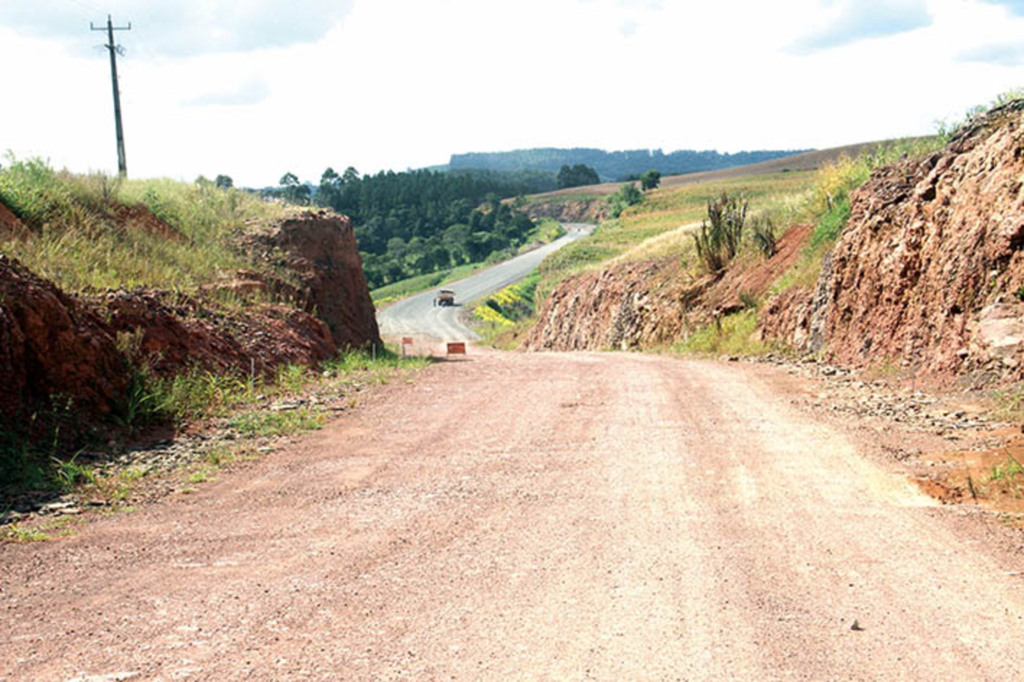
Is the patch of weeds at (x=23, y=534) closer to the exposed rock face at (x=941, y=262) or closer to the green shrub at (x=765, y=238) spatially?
the exposed rock face at (x=941, y=262)

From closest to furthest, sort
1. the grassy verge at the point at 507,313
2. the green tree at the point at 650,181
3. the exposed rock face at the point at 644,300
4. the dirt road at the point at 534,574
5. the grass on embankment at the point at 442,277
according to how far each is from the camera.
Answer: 1. the dirt road at the point at 534,574
2. the exposed rock face at the point at 644,300
3. the grassy verge at the point at 507,313
4. the grass on embankment at the point at 442,277
5. the green tree at the point at 650,181

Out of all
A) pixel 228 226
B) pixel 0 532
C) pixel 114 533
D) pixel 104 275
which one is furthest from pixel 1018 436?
pixel 228 226

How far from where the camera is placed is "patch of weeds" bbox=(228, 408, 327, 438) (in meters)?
10.8

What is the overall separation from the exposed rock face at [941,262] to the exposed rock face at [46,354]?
10.9m

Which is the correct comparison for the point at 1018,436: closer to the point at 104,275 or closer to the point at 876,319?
the point at 876,319

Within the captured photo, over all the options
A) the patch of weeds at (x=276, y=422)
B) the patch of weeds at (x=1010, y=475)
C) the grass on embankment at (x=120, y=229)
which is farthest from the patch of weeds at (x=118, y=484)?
Result: the patch of weeds at (x=1010, y=475)

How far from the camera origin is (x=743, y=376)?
1574 cm

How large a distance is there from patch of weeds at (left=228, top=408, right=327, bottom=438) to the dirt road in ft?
3.57

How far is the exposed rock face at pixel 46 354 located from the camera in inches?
352

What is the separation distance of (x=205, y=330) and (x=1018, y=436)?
10.9 m

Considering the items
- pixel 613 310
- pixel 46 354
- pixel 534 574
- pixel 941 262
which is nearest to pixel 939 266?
pixel 941 262

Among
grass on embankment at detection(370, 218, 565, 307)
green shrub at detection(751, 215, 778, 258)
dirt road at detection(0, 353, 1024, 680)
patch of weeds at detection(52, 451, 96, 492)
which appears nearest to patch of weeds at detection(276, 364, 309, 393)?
dirt road at detection(0, 353, 1024, 680)

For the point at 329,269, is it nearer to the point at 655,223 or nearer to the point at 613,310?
the point at 613,310

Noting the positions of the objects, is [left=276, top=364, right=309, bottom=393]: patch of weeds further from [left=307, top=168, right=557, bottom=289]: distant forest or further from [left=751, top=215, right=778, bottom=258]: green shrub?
[left=307, top=168, right=557, bottom=289]: distant forest
